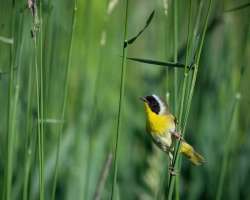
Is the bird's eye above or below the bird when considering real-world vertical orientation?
above

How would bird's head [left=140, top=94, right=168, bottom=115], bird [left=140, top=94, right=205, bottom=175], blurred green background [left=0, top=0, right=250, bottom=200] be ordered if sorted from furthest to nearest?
blurred green background [left=0, top=0, right=250, bottom=200]
bird's head [left=140, top=94, right=168, bottom=115]
bird [left=140, top=94, right=205, bottom=175]

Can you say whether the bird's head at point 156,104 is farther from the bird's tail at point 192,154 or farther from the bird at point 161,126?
the bird's tail at point 192,154

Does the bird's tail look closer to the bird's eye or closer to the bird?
the bird

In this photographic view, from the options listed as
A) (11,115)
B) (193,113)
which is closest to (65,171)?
(193,113)

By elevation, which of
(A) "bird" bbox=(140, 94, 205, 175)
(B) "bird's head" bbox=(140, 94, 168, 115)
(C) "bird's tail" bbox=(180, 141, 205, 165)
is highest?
(B) "bird's head" bbox=(140, 94, 168, 115)

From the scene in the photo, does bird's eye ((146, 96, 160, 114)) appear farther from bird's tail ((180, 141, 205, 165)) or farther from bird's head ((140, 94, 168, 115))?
bird's tail ((180, 141, 205, 165))

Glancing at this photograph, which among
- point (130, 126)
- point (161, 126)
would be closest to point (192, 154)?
point (161, 126)

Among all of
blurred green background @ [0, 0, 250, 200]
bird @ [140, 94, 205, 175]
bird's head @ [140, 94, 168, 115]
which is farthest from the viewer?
blurred green background @ [0, 0, 250, 200]

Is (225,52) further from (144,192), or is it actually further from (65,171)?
(65,171)

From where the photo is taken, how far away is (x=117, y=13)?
5.16 m

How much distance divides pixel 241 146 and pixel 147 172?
0.64 m

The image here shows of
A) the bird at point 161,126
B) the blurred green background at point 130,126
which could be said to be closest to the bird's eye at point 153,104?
the bird at point 161,126

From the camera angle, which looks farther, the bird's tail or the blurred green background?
the blurred green background

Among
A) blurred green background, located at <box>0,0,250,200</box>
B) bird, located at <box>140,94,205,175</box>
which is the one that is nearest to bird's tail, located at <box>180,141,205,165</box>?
bird, located at <box>140,94,205,175</box>
